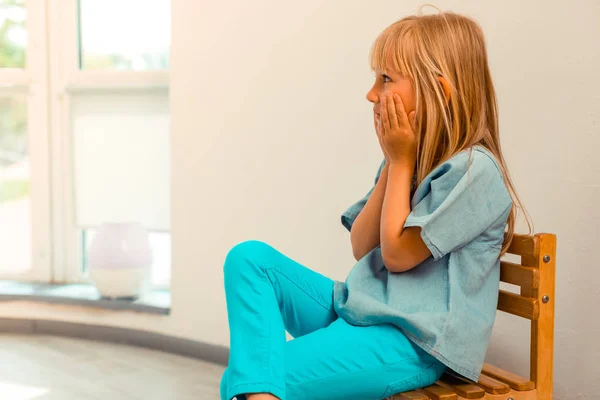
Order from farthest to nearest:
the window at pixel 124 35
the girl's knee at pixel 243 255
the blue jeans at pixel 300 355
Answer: the window at pixel 124 35 < the girl's knee at pixel 243 255 < the blue jeans at pixel 300 355

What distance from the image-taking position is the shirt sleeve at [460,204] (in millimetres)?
1181

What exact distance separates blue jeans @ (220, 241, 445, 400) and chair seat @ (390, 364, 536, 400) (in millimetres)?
22

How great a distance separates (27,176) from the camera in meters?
3.04

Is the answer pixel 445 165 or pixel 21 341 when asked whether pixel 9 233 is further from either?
pixel 445 165

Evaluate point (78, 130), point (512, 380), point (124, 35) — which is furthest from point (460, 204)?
point (78, 130)

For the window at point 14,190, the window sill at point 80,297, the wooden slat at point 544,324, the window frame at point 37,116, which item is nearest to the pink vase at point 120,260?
the window sill at point 80,297

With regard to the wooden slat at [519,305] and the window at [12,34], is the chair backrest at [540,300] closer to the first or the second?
the wooden slat at [519,305]

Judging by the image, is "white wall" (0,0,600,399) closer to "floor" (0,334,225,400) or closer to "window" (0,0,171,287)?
"floor" (0,334,225,400)

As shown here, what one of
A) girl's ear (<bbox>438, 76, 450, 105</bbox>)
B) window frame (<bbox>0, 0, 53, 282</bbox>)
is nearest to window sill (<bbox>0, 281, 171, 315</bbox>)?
window frame (<bbox>0, 0, 53, 282</bbox>)

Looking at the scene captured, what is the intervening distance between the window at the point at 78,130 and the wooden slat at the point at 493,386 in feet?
5.91

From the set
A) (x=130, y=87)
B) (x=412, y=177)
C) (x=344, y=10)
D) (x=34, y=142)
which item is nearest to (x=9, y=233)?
(x=34, y=142)

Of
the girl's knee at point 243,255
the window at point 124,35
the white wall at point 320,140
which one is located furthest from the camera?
the window at point 124,35

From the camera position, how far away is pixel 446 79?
128cm

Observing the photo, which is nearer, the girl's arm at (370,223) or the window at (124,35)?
the girl's arm at (370,223)
